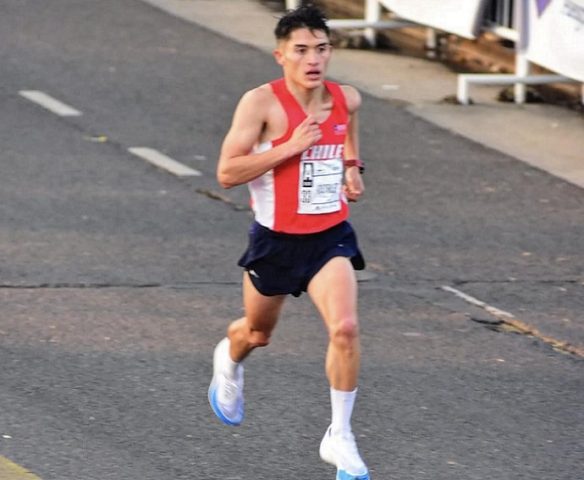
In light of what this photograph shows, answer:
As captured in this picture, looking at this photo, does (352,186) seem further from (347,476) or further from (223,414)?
(347,476)

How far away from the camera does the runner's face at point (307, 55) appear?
6.48 m

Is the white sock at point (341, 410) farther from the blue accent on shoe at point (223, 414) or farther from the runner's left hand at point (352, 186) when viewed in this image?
the runner's left hand at point (352, 186)

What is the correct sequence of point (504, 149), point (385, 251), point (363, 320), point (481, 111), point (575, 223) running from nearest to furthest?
point (363, 320) < point (385, 251) < point (575, 223) < point (504, 149) < point (481, 111)

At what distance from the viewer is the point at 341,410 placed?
254 inches

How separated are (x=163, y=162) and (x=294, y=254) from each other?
228 inches

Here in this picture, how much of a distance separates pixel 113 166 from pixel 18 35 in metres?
4.70

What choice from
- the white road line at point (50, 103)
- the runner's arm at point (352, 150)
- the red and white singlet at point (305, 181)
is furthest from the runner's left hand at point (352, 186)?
the white road line at point (50, 103)

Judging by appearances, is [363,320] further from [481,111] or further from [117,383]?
[481,111]

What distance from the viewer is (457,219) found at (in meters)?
11.1

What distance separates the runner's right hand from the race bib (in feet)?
0.43

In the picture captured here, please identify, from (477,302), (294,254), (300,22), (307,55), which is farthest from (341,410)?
(477,302)

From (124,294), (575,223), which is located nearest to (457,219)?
(575,223)

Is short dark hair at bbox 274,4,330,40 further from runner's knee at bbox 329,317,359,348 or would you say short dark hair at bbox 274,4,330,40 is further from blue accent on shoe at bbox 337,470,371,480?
blue accent on shoe at bbox 337,470,371,480

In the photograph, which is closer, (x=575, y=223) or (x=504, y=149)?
(x=575, y=223)
